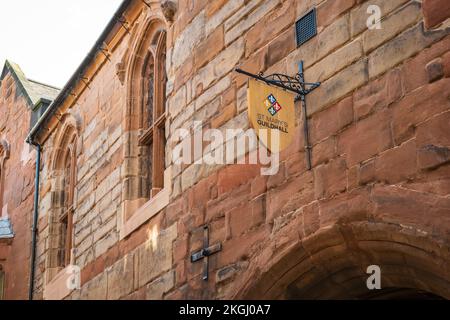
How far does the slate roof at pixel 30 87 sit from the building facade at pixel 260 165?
15.1ft

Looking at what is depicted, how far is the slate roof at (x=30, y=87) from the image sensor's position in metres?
14.7

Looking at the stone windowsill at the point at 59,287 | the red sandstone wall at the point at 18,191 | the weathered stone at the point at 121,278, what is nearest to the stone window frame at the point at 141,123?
the weathered stone at the point at 121,278

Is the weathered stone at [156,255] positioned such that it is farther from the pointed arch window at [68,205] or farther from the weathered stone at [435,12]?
the weathered stone at [435,12]

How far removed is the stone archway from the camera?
4506mm

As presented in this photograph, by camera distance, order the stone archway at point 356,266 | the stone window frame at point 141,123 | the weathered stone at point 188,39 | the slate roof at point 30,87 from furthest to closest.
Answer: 1. the slate roof at point 30,87
2. the stone window frame at point 141,123
3. the weathered stone at point 188,39
4. the stone archway at point 356,266

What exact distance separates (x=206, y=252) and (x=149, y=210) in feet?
5.15

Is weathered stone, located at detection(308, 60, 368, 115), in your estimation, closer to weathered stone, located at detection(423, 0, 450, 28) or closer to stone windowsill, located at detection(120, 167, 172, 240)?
weathered stone, located at detection(423, 0, 450, 28)

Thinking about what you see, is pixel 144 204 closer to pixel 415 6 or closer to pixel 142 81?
pixel 142 81

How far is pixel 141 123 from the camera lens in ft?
29.8

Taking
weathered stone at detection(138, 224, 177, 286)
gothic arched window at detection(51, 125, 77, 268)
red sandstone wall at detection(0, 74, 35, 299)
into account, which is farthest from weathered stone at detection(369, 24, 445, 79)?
red sandstone wall at detection(0, 74, 35, 299)

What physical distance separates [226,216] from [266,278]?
807 mm

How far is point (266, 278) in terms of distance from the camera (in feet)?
18.5

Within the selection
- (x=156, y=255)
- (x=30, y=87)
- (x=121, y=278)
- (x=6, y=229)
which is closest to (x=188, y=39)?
(x=156, y=255)
